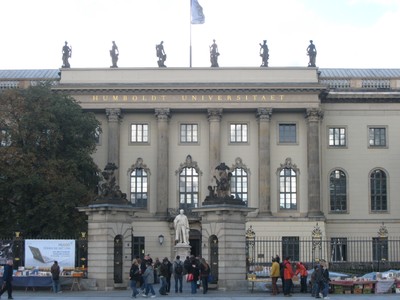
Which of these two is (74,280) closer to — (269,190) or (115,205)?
(115,205)

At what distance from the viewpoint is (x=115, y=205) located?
124 ft

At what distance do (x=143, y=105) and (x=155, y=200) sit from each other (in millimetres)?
7799

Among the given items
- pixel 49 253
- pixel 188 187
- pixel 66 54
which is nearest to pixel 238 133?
pixel 188 187

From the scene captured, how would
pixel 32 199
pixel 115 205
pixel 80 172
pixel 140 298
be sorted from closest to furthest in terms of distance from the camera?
pixel 140 298
pixel 115 205
pixel 32 199
pixel 80 172

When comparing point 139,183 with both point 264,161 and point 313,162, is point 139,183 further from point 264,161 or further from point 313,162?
point 313,162

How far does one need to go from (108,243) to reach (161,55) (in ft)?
116

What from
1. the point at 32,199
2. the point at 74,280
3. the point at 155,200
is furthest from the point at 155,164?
the point at 74,280

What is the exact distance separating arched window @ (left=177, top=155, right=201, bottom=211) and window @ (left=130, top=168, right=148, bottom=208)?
2.88 metres

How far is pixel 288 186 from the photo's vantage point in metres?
69.2

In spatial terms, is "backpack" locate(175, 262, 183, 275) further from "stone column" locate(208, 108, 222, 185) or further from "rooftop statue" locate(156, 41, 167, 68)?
"rooftop statue" locate(156, 41, 167, 68)

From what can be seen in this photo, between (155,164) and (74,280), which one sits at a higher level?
(155,164)

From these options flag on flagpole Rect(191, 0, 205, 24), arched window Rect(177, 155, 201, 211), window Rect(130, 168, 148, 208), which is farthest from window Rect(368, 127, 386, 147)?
window Rect(130, 168, 148, 208)

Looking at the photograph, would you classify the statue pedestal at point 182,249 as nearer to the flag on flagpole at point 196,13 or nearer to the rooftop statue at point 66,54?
the rooftop statue at point 66,54

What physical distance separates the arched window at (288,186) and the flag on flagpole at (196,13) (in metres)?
14.0
